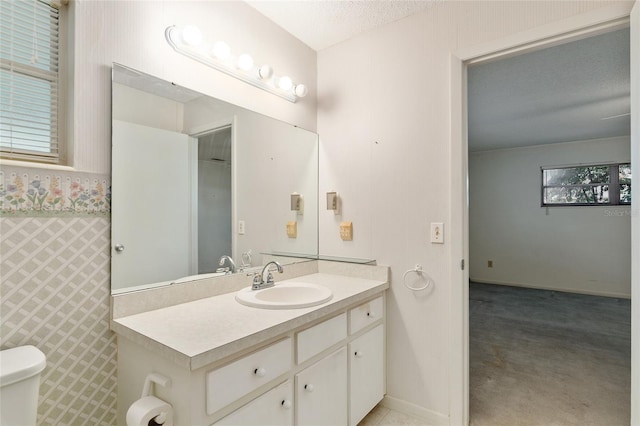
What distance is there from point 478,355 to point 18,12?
3554mm

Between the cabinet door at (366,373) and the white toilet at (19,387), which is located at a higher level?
the white toilet at (19,387)

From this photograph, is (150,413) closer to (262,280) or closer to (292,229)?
(262,280)

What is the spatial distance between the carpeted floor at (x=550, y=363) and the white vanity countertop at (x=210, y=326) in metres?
1.38

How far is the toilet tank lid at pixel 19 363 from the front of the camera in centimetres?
94

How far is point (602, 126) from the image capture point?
14.1ft

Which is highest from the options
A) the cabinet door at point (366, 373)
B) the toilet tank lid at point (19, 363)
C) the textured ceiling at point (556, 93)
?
the textured ceiling at point (556, 93)

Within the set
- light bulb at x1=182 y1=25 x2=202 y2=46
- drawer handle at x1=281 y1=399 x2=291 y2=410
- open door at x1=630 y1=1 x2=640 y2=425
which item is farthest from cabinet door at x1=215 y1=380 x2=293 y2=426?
light bulb at x1=182 y1=25 x2=202 y2=46

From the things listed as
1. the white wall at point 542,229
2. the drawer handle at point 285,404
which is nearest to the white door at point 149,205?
the drawer handle at point 285,404

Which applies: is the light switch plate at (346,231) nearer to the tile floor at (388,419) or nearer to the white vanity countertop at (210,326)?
the white vanity countertop at (210,326)

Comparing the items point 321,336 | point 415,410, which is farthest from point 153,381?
point 415,410

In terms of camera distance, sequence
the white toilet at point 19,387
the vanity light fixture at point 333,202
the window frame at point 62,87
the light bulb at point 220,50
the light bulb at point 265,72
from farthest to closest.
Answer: the vanity light fixture at point 333,202 → the light bulb at point 265,72 → the light bulb at point 220,50 → the window frame at point 62,87 → the white toilet at point 19,387

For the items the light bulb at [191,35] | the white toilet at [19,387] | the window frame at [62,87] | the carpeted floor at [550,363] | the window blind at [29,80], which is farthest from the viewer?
the carpeted floor at [550,363]

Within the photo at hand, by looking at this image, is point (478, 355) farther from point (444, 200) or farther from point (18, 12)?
point (18, 12)

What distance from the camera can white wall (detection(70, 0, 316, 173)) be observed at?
1.28m
